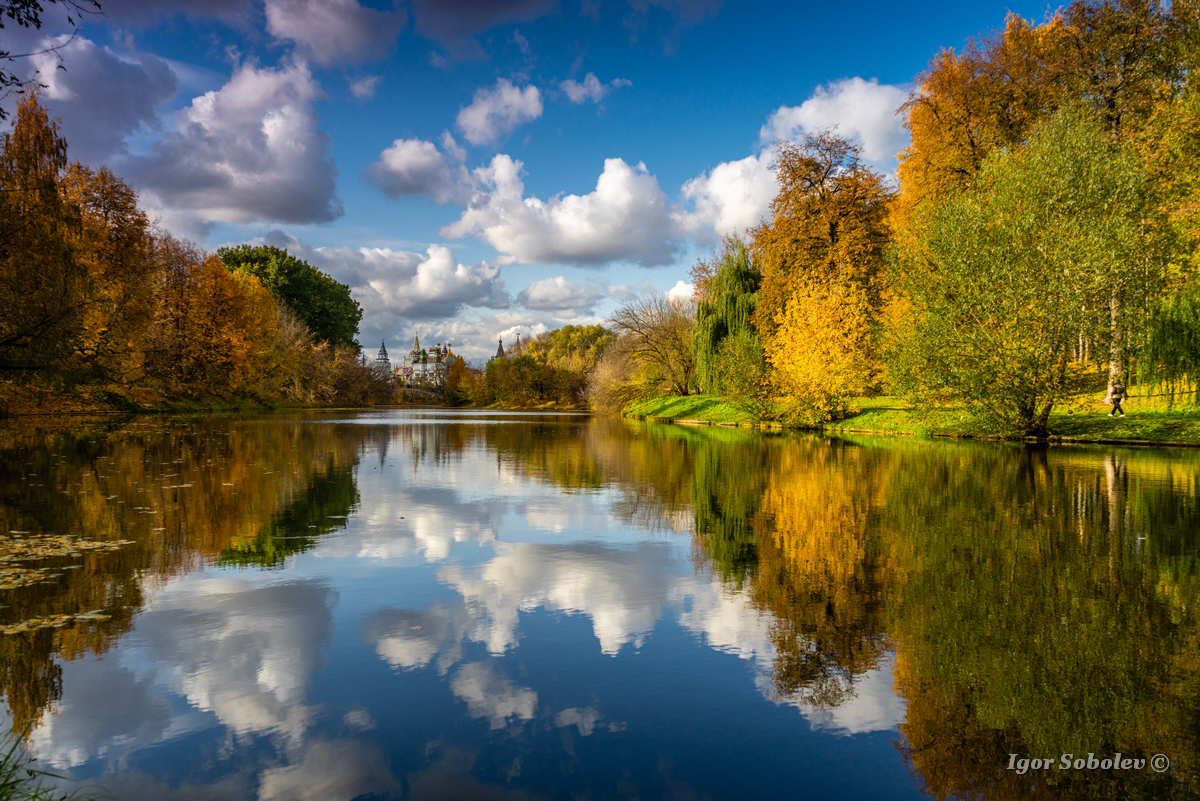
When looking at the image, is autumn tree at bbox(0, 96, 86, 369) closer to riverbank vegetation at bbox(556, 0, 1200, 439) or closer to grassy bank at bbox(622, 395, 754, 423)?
riverbank vegetation at bbox(556, 0, 1200, 439)

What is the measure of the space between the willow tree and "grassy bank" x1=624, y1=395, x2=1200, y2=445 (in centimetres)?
1115

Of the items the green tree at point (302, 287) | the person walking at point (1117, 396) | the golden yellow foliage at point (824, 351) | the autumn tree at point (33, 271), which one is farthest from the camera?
the green tree at point (302, 287)

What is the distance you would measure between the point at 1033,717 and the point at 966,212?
72.1ft

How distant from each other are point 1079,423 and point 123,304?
43.3 meters

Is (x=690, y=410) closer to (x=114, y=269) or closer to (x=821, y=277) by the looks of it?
(x=821, y=277)

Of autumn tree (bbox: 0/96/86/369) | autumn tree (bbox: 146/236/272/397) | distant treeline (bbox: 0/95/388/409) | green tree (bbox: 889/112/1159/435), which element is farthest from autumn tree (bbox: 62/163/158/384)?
green tree (bbox: 889/112/1159/435)

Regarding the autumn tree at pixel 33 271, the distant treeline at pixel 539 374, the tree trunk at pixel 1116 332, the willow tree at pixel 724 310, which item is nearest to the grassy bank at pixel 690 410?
the willow tree at pixel 724 310

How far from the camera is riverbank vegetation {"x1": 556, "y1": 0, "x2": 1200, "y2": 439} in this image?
20281mm

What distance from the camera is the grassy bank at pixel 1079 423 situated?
21031mm

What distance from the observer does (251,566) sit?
7.04m

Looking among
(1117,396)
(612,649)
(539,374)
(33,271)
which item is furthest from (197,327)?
(539,374)

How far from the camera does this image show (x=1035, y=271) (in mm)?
20312

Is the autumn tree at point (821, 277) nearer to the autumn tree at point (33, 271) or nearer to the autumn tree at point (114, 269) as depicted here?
the autumn tree at point (33, 271)

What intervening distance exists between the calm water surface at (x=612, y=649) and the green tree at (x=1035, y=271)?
1156 centimetres
